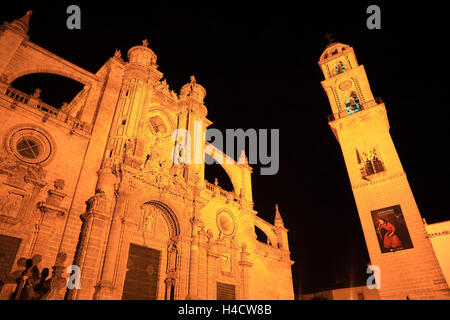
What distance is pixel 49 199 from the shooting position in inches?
543

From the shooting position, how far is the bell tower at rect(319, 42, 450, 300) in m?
20.9

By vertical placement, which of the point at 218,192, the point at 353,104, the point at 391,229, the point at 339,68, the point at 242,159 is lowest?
the point at 391,229

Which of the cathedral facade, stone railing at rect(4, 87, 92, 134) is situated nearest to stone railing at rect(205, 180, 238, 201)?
the cathedral facade

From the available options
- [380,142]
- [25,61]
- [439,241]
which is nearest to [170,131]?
[25,61]

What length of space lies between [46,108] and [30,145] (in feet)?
8.20

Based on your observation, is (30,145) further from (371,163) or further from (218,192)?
(371,163)

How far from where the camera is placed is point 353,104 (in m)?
31.9

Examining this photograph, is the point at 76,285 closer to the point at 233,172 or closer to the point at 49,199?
the point at 49,199

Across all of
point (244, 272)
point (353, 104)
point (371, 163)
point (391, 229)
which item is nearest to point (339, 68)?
point (353, 104)

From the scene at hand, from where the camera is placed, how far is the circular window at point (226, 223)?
73.8ft

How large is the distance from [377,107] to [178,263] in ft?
79.5

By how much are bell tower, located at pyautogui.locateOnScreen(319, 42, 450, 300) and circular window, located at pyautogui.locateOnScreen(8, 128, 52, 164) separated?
24.0 metres

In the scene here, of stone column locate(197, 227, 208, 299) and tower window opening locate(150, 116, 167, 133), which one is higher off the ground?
tower window opening locate(150, 116, 167, 133)

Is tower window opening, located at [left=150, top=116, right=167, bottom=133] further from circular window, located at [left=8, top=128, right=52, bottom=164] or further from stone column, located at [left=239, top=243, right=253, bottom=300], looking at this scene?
stone column, located at [left=239, top=243, right=253, bottom=300]
